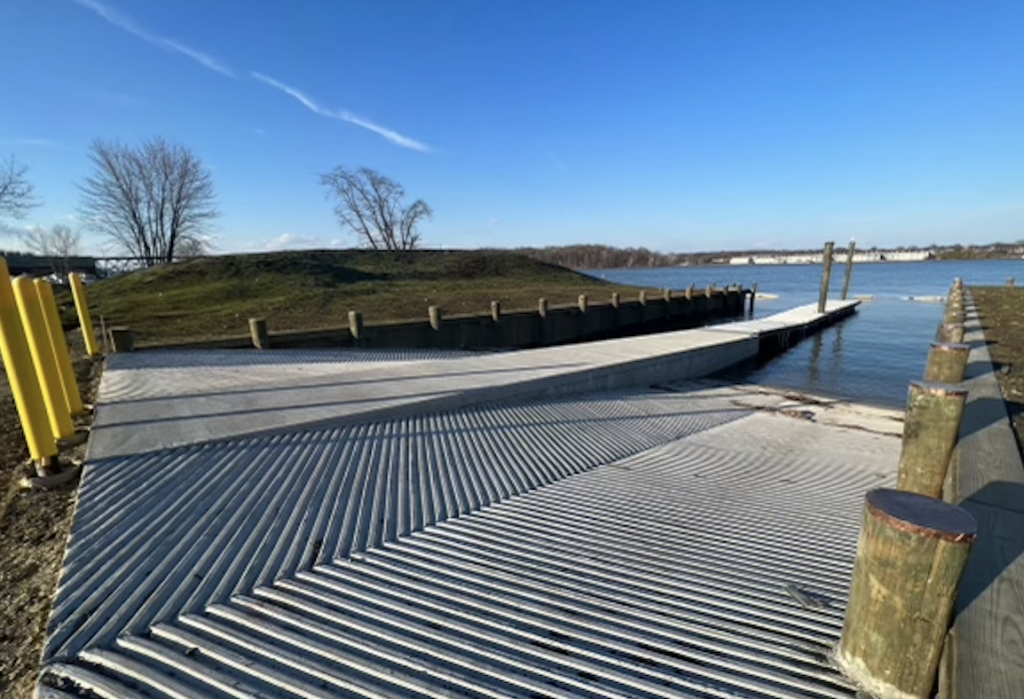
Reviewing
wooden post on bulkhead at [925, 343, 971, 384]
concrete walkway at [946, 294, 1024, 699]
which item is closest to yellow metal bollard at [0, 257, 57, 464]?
concrete walkway at [946, 294, 1024, 699]

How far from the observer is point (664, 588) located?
116 inches

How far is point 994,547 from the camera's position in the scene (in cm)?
305

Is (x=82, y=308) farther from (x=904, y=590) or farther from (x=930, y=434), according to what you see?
(x=930, y=434)

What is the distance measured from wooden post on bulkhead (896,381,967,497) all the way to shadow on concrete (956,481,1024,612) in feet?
1.01

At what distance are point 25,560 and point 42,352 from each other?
8.81 ft

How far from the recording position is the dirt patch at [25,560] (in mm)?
2592

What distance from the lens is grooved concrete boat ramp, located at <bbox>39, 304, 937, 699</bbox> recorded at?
7.43ft

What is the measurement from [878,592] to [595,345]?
9690mm

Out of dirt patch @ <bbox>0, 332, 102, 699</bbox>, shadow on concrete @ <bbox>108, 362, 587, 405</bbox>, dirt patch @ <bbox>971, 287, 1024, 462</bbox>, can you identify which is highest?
shadow on concrete @ <bbox>108, 362, 587, 405</bbox>

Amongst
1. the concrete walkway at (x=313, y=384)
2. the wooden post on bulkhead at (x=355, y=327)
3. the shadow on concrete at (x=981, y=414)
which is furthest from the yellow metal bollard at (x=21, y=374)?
the shadow on concrete at (x=981, y=414)

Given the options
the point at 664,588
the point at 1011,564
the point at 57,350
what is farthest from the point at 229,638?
the point at 57,350

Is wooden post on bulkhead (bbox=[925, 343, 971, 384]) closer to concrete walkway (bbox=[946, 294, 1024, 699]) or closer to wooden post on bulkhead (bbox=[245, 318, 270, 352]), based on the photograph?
concrete walkway (bbox=[946, 294, 1024, 699])

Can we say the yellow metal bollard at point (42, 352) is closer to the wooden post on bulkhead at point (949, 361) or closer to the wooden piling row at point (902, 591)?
the wooden piling row at point (902, 591)

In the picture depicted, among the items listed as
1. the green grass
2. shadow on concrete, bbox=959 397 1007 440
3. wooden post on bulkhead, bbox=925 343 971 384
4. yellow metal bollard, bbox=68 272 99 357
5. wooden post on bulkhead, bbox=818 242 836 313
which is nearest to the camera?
shadow on concrete, bbox=959 397 1007 440
